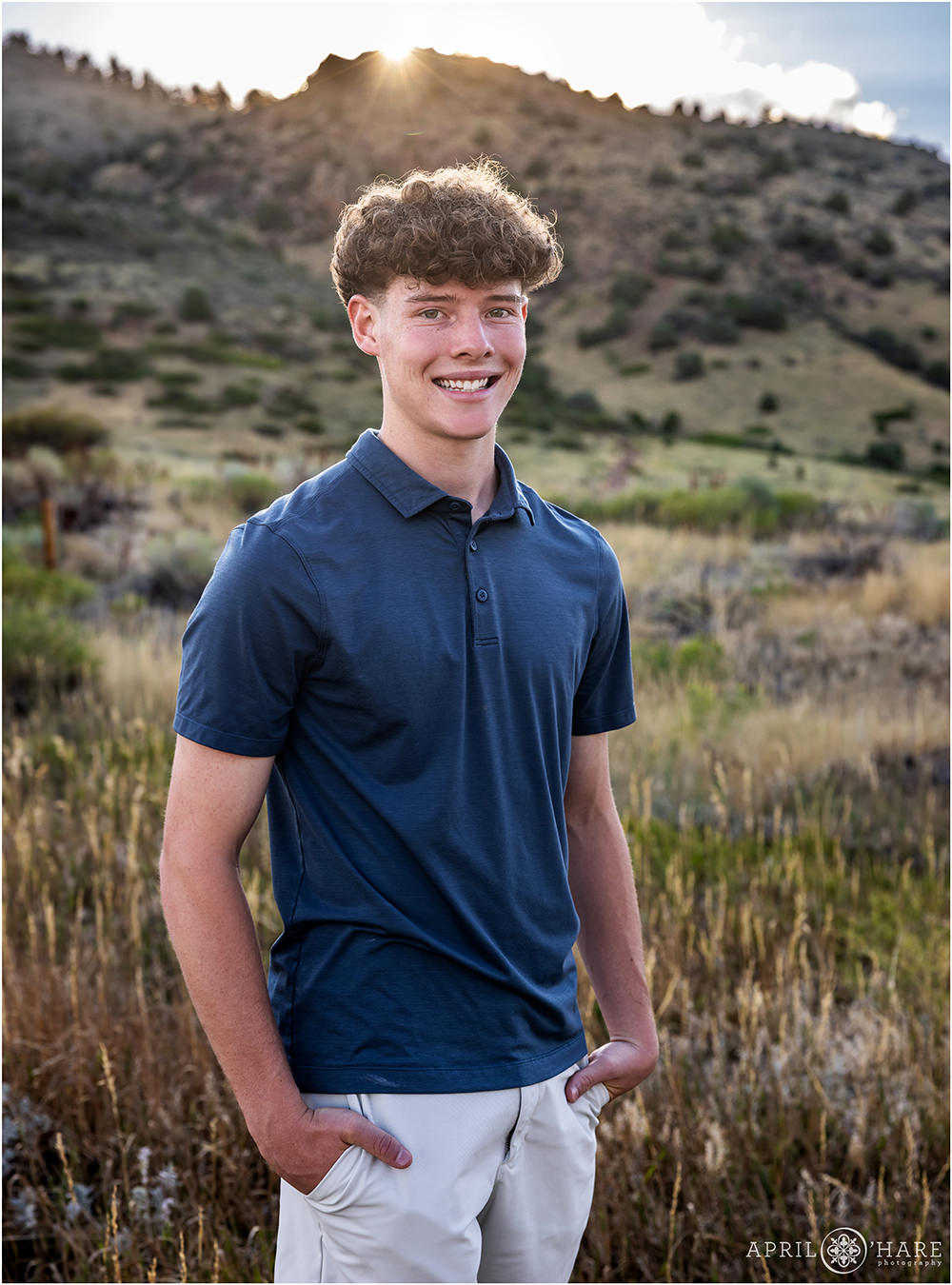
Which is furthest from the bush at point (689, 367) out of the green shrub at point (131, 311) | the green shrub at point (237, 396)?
the green shrub at point (131, 311)

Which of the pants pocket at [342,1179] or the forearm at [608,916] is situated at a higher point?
the forearm at [608,916]

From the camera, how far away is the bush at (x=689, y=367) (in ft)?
141

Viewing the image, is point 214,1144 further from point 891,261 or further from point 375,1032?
point 891,261

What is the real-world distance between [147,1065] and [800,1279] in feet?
6.48

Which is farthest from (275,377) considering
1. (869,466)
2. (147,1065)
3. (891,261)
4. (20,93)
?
(20,93)

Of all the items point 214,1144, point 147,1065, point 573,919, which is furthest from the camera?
point 147,1065

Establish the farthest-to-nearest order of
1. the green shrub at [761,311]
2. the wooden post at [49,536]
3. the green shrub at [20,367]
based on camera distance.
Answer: the green shrub at [761,311] → the green shrub at [20,367] → the wooden post at [49,536]

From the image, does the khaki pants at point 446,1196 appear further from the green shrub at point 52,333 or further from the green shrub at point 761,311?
the green shrub at point 761,311

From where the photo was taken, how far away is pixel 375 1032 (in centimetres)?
165

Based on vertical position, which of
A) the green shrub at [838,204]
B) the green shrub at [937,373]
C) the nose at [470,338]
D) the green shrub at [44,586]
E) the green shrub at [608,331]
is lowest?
the green shrub at [44,586]

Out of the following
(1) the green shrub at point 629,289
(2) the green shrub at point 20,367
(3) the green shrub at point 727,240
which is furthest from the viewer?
(3) the green shrub at point 727,240

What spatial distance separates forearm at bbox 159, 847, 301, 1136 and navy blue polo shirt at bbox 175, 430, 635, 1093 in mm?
89

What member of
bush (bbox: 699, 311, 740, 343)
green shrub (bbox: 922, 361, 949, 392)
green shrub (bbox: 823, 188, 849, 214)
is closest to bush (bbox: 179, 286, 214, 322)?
bush (bbox: 699, 311, 740, 343)

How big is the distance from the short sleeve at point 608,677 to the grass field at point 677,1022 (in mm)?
1265
